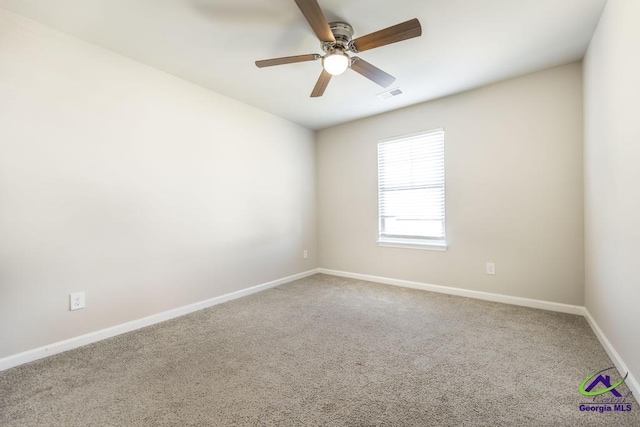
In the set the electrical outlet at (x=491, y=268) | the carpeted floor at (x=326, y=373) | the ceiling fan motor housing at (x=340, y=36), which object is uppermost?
the ceiling fan motor housing at (x=340, y=36)

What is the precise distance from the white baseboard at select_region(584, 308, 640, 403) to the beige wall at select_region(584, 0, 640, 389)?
0.13 feet

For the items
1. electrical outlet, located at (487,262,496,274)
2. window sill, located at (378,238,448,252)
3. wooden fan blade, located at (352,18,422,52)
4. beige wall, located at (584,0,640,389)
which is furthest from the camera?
window sill, located at (378,238,448,252)

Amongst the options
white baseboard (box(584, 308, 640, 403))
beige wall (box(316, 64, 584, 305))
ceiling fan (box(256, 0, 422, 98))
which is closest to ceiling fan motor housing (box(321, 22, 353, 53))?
ceiling fan (box(256, 0, 422, 98))

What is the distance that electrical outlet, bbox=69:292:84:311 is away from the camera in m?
2.13

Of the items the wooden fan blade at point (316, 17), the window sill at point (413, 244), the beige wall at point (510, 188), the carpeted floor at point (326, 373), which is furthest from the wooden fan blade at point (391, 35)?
the window sill at point (413, 244)

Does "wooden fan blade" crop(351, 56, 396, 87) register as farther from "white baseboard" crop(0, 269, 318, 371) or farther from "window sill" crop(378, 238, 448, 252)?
"white baseboard" crop(0, 269, 318, 371)

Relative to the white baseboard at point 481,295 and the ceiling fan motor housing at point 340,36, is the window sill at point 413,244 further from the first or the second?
the ceiling fan motor housing at point 340,36

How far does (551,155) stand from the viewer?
8.97 ft

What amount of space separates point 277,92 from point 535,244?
321 cm

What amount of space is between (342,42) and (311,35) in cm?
28

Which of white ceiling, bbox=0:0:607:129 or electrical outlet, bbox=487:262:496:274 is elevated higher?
white ceiling, bbox=0:0:607:129

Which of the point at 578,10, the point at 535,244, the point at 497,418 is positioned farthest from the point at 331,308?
the point at 578,10

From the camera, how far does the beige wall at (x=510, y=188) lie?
2.66 meters

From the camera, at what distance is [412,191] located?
3695mm
